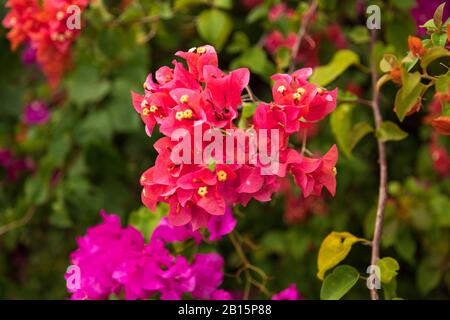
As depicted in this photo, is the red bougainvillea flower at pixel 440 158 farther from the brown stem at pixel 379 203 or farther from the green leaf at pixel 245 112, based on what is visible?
the green leaf at pixel 245 112

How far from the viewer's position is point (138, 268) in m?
0.95

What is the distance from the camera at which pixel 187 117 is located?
0.74 metres

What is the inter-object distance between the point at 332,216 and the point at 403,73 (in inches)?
36.2

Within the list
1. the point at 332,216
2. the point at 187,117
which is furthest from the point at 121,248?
the point at 332,216

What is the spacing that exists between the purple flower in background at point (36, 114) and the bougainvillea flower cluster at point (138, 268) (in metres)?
0.89

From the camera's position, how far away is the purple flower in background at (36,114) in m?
1.84

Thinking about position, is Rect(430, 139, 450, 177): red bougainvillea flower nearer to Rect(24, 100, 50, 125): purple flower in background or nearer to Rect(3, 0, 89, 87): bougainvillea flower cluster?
Rect(3, 0, 89, 87): bougainvillea flower cluster

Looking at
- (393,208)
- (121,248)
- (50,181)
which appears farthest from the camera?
(50,181)

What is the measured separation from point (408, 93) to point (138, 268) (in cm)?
45

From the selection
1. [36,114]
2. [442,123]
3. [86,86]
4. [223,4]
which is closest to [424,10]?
[223,4]

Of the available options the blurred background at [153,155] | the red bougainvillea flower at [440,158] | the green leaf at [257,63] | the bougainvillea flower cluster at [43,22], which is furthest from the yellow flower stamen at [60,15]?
the red bougainvillea flower at [440,158]

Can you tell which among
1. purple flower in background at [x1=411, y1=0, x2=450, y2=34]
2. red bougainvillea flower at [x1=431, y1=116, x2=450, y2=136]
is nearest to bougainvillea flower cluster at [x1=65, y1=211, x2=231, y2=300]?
red bougainvillea flower at [x1=431, y1=116, x2=450, y2=136]
